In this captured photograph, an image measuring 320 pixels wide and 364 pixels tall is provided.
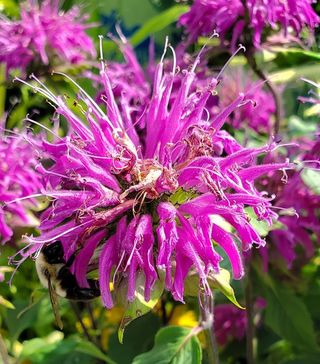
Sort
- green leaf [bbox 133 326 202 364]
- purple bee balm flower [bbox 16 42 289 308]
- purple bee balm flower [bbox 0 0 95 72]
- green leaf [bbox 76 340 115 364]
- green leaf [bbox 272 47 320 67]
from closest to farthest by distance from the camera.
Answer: purple bee balm flower [bbox 16 42 289 308]
green leaf [bbox 133 326 202 364]
green leaf [bbox 76 340 115 364]
green leaf [bbox 272 47 320 67]
purple bee balm flower [bbox 0 0 95 72]

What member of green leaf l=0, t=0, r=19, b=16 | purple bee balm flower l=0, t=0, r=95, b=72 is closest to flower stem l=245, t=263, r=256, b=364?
purple bee balm flower l=0, t=0, r=95, b=72

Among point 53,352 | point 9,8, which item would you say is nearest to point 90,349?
point 53,352

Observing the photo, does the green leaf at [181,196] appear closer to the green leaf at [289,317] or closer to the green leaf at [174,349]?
the green leaf at [174,349]

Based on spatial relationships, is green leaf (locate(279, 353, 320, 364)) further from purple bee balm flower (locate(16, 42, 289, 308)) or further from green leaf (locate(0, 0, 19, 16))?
green leaf (locate(0, 0, 19, 16))

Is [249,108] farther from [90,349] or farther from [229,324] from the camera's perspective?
[90,349]

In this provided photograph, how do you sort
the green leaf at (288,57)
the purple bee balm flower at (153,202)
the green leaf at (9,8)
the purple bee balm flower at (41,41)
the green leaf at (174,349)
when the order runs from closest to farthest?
the purple bee balm flower at (153,202) < the green leaf at (174,349) < the green leaf at (288,57) < the purple bee balm flower at (41,41) < the green leaf at (9,8)

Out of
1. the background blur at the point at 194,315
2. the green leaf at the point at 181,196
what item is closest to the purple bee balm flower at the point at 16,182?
the background blur at the point at 194,315
